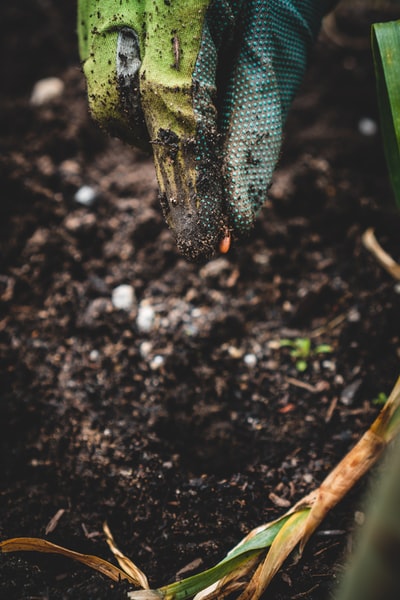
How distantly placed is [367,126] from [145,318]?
142cm

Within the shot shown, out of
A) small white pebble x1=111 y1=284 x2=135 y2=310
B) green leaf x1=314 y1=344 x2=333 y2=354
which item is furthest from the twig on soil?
small white pebble x1=111 y1=284 x2=135 y2=310

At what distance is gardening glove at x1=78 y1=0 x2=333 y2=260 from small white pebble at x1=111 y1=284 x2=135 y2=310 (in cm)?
62

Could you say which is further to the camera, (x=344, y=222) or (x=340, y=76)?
(x=340, y=76)

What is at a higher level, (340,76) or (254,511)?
(340,76)

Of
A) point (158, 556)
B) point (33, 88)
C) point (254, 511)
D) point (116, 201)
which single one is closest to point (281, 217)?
point (116, 201)

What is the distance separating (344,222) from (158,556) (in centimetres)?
140

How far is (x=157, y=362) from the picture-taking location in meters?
1.46

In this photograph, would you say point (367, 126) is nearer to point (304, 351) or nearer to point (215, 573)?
point (304, 351)

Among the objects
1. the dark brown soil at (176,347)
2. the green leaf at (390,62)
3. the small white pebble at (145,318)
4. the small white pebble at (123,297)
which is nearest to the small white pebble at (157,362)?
the dark brown soil at (176,347)

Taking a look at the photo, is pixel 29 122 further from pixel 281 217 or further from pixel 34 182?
pixel 281 217

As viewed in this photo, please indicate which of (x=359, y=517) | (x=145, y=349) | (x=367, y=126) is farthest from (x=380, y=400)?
(x=367, y=126)

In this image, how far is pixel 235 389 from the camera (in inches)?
55.4

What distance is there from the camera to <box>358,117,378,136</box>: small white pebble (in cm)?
199

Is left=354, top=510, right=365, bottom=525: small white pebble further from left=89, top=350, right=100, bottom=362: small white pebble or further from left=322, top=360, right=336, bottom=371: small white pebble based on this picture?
left=89, top=350, right=100, bottom=362: small white pebble
